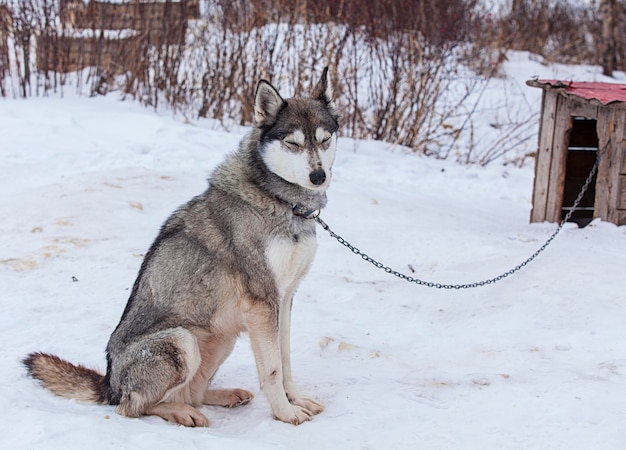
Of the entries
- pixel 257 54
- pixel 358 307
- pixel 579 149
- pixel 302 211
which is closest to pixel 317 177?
pixel 302 211

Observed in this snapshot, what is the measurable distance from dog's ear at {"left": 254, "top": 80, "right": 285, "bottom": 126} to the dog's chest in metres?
0.60

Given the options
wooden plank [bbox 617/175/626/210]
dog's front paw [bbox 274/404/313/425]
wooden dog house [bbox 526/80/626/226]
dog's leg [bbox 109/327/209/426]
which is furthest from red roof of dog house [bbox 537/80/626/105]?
dog's leg [bbox 109/327/209/426]

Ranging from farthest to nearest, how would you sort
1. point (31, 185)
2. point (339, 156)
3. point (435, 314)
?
point (339, 156), point (31, 185), point (435, 314)

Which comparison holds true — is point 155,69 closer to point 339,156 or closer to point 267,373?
point 339,156

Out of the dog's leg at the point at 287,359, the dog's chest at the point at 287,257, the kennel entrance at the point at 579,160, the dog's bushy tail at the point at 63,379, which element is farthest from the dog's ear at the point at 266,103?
the kennel entrance at the point at 579,160

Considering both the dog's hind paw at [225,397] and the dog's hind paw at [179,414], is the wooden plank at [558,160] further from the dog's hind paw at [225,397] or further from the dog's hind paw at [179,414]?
the dog's hind paw at [179,414]

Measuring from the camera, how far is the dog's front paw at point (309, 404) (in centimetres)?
339

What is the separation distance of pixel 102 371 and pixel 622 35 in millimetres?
16880

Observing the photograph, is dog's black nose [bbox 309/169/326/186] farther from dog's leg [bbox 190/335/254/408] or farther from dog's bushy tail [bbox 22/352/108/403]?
dog's bushy tail [bbox 22/352/108/403]

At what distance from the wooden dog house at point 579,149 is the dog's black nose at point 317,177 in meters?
3.49

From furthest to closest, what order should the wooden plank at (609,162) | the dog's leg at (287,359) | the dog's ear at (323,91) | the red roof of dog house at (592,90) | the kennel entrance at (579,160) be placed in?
the kennel entrance at (579,160) < the wooden plank at (609,162) < the red roof of dog house at (592,90) < the dog's ear at (323,91) < the dog's leg at (287,359)

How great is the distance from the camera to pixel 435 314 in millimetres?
4809

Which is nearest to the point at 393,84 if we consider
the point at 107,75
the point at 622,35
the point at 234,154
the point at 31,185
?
the point at 107,75

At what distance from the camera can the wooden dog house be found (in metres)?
6.17
